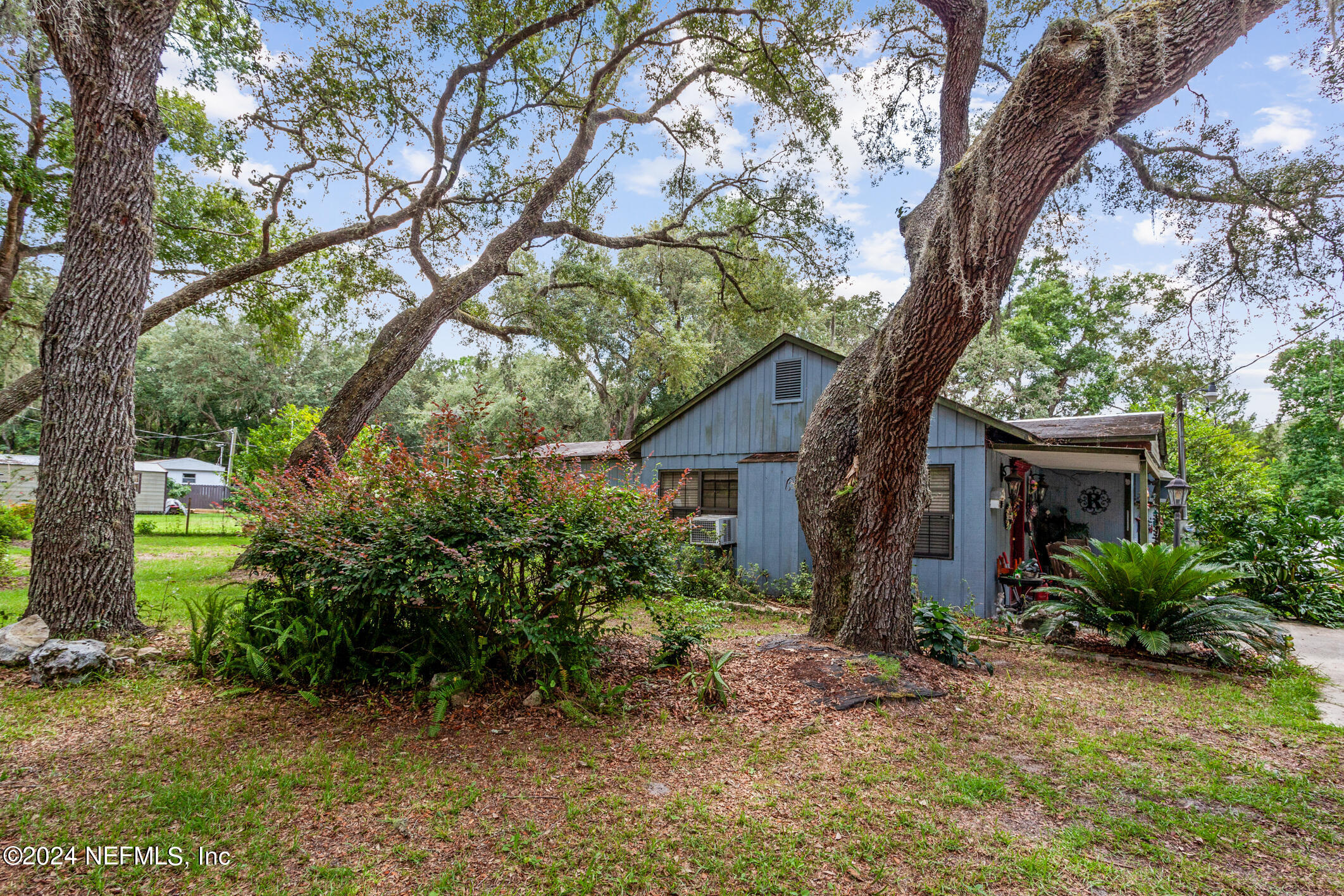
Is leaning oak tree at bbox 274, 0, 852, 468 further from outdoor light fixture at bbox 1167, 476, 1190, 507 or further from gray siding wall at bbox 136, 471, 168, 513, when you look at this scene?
gray siding wall at bbox 136, 471, 168, 513

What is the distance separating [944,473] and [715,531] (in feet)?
11.3

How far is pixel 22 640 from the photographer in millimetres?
4324

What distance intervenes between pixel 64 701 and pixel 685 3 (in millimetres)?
9751

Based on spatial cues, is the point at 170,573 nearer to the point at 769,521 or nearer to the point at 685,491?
the point at 685,491

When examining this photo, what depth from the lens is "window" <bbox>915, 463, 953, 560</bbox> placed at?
8055mm

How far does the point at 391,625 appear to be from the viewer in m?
4.18

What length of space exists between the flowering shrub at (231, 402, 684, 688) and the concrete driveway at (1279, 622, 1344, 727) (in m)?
4.85

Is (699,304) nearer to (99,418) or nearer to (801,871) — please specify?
(99,418)

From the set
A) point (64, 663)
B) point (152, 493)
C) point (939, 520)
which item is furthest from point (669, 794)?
point (152, 493)

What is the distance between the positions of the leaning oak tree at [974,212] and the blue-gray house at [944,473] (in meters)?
2.38

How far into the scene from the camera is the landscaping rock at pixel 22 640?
4227 millimetres

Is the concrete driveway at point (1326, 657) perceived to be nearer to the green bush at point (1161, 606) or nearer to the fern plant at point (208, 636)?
the green bush at point (1161, 606)

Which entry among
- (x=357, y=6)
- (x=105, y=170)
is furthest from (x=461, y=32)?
(x=105, y=170)

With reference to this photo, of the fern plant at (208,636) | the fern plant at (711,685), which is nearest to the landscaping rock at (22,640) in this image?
the fern plant at (208,636)
